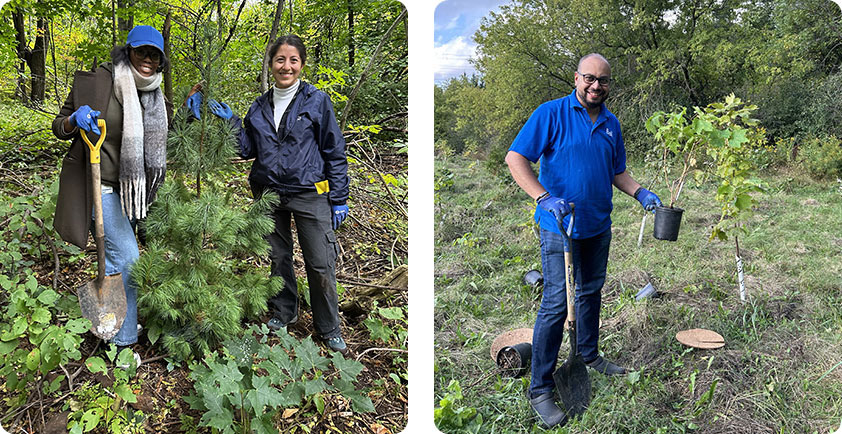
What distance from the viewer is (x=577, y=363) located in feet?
6.86

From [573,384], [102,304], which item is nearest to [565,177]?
[573,384]

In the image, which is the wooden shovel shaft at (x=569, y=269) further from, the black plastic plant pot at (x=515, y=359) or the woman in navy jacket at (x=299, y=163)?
the woman in navy jacket at (x=299, y=163)

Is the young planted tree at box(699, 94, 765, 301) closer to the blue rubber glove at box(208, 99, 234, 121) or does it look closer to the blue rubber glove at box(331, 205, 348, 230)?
the blue rubber glove at box(331, 205, 348, 230)

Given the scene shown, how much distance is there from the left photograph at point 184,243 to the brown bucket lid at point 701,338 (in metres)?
1.28

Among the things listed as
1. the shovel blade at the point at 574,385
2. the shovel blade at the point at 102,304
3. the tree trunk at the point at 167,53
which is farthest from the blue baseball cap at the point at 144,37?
the shovel blade at the point at 574,385

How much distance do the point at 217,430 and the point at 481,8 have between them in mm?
2080

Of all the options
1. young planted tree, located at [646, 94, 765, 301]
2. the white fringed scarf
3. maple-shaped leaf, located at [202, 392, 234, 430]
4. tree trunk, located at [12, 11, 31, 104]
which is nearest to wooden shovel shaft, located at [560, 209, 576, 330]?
young planted tree, located at [646, 94, 765, 301]

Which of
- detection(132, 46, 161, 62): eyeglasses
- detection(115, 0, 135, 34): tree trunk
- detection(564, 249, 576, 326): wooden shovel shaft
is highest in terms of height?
detection(115, 0, 135, 34): tree trunk

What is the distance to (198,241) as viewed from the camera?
6.70 ft

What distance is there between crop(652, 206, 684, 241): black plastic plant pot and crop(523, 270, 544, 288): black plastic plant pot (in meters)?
0.70

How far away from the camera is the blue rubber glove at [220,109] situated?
2080mm

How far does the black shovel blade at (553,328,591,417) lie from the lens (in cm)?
208

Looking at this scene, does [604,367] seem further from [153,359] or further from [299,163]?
[153,359]

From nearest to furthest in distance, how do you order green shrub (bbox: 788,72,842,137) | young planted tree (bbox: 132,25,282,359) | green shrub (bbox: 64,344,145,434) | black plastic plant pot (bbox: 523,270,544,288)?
green shrub (bbox: 64,344,145,434) → young planted tree (bbox: 132,25,282,359) → green shrub (bbox: 788,72,842,137) → black plastic plant pot (bbox: 523,270,544,288)
